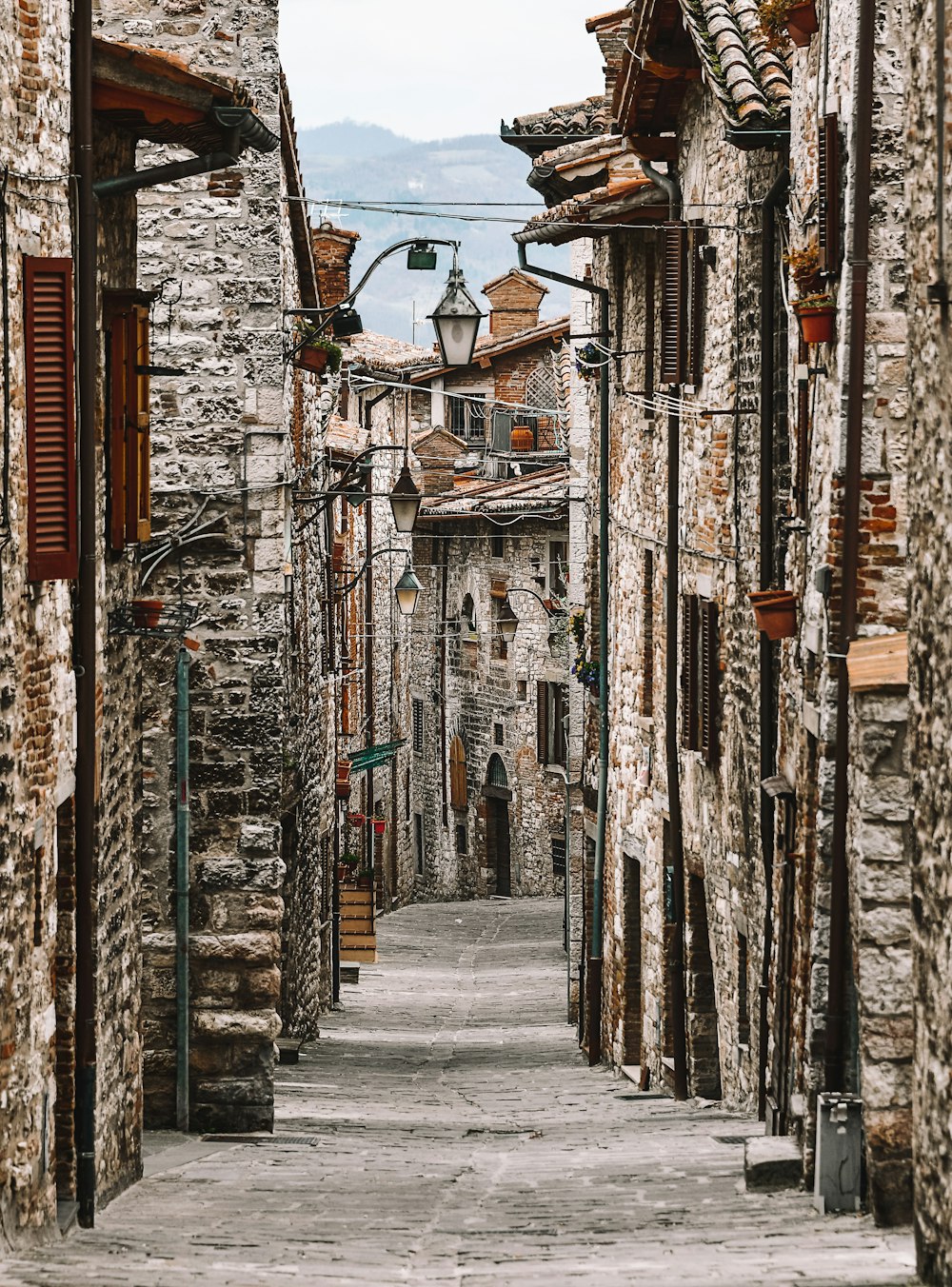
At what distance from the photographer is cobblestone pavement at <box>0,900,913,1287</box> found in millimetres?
6852

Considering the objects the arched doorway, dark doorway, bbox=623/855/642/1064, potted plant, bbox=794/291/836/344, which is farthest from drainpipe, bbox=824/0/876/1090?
the arched doorway

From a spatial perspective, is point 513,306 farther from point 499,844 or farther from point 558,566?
point 499,844

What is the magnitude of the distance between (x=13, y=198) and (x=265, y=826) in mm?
6404

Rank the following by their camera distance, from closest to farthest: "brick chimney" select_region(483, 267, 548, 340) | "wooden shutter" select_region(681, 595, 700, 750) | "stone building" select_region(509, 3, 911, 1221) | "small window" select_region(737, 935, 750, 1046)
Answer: "stone building" select_region(509, 3, 911, 1221) < "small window" select_region(737, 935, 750, 1046) < "wooden shutter" select_region(681, 595, 700, 750) < "brick chimney" select_region(483, 267, 548, 340)

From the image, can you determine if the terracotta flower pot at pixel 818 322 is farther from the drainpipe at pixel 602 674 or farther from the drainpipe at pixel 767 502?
the drainpipe at pixel 602 674

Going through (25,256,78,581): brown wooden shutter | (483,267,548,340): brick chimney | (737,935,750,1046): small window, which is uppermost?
(483,267,548,340): brick chimney

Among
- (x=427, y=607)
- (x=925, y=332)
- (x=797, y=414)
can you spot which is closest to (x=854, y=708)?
(x=925, y=332)

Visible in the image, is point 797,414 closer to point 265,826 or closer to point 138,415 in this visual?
point 138,415

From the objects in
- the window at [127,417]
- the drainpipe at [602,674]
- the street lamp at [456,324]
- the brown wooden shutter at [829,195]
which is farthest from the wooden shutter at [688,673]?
the brown wooden shutter at [829,195]

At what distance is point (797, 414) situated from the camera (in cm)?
1048

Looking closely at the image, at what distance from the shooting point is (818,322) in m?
8.98

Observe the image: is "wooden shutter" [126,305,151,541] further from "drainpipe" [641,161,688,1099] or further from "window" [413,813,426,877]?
"window" [413,813,426,877]

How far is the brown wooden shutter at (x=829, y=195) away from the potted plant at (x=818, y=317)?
148mm

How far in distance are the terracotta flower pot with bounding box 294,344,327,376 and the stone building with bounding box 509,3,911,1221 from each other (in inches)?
85.2
